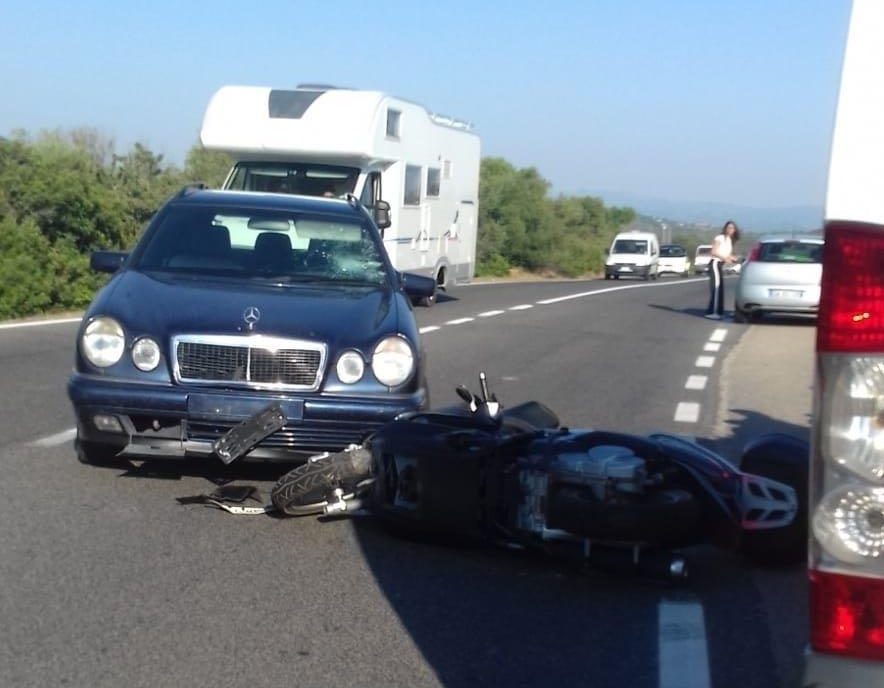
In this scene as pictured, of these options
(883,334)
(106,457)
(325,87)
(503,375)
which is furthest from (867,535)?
(325,87)

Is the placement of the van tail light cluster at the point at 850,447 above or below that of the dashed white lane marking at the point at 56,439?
above

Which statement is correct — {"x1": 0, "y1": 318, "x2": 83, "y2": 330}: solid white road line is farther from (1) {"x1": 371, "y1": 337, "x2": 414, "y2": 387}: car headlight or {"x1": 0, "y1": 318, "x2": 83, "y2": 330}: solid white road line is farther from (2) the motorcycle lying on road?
(2) the motorcycle lying on road

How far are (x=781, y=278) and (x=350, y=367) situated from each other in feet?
54.8

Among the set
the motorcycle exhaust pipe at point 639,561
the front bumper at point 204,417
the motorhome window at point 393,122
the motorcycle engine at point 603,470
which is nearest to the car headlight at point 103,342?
the front bumper at point 204,417

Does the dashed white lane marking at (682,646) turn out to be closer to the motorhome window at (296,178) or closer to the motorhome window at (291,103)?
the motorhome window at (296,178)

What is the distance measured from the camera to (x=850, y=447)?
7.82ft

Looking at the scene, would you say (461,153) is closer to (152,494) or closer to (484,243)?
(152,494)

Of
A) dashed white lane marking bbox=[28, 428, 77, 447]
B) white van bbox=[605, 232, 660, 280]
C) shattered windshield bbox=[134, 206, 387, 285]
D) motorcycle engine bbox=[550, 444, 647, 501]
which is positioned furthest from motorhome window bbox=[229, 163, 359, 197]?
white van bbox=[605, 232, 660, 280]

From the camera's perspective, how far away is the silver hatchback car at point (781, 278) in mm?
22938

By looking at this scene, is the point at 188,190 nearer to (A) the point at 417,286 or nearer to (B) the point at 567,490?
(A) the point at 417,286

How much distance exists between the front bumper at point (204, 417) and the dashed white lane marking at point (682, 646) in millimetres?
2162

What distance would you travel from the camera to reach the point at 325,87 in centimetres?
2117

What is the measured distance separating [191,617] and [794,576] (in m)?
2.71

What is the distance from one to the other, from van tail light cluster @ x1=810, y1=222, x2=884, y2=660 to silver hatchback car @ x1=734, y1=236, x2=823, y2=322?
68.5 feet
